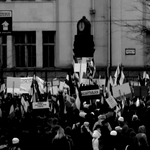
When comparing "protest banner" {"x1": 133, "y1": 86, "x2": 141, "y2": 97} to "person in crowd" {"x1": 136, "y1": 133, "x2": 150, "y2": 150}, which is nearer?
"person in crowd" {"x1": 136, "y1": 133, "x2": 150, "y2": 150}

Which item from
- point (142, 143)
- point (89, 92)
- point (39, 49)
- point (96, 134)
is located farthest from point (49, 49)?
point (142, 143)

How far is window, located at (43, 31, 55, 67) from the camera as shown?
37.7m

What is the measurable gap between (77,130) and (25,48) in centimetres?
2228

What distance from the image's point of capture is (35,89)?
21391 millimetres

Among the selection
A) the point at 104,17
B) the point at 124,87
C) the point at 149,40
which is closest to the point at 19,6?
the point at 104,17

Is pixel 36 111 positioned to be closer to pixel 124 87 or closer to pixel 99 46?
pixel 124 87

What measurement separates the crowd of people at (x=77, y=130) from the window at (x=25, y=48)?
17.7 m

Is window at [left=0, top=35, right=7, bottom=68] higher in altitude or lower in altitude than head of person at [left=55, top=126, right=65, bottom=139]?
higher

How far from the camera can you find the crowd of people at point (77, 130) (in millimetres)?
13899

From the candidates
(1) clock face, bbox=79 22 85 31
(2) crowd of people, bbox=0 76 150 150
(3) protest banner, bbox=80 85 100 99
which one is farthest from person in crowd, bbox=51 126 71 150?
(1) clock face, bbox=79 22 85 31

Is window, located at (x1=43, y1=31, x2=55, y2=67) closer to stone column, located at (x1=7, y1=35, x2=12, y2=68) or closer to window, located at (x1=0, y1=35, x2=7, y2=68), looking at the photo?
stone column, located at (x1=7, y1=35, x2=12, y2=68)

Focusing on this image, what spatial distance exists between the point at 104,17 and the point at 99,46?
1541 mm

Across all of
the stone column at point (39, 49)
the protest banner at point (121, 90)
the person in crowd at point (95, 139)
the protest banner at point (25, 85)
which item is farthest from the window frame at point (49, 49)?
the person in crowd at point (95, 139)

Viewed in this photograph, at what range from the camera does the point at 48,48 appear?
37688 mm
